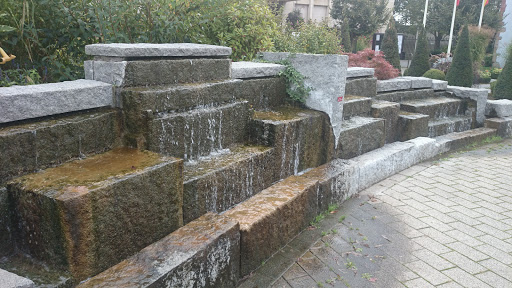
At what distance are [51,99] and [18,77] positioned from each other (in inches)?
39.1

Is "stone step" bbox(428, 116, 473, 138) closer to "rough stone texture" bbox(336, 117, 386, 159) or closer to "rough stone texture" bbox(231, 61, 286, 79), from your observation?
"rough stone texture" bbox(336, 117, 386, 159)

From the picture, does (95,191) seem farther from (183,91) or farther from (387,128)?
(387,128)

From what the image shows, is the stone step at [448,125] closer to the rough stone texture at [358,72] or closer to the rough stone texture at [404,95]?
the rough stone texture at [404,95]

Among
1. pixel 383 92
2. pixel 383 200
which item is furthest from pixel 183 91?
pixel 383 92

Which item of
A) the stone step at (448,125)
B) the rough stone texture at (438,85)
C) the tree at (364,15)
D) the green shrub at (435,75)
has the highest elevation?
the tree at (364,15)

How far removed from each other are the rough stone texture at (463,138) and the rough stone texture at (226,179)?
467cm

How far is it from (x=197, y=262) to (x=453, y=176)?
16.0ft

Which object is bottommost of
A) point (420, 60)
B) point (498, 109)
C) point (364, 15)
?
point (498, 109)

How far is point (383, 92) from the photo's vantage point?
8062mm

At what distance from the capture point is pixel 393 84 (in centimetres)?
816

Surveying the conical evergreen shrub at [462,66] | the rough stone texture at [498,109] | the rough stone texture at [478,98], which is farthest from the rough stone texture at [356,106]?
the conical evergreen shrub at [462,66]

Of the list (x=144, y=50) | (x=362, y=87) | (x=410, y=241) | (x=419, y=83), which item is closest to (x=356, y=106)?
(x=362, y=87)

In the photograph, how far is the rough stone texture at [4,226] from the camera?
246cm

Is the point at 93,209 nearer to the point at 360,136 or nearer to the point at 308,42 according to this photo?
the point at 360,136
